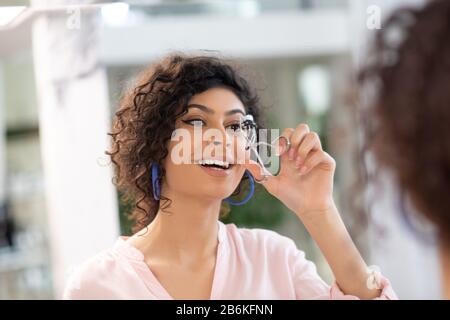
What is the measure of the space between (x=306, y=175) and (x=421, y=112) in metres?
0.45

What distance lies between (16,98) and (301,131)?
1.80 metres

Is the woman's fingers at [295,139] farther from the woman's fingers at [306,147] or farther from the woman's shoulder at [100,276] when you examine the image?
the woman's shoulder at [100,276]

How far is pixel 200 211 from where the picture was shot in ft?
4.20

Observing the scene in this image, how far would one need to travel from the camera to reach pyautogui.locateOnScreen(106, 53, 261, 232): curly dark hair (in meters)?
1.26

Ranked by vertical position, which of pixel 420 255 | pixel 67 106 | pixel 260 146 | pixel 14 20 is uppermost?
pixel 14 20

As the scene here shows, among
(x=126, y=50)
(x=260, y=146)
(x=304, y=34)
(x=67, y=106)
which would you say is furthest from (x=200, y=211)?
(x=304, y=34)

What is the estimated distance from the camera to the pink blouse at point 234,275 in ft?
4.07

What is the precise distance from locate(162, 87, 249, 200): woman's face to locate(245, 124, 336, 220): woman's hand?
0.29 feet

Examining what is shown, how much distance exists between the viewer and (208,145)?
1.27 m

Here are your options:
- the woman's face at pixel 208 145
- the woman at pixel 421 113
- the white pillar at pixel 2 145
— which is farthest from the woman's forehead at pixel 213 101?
the white pillar at pixel 2 145

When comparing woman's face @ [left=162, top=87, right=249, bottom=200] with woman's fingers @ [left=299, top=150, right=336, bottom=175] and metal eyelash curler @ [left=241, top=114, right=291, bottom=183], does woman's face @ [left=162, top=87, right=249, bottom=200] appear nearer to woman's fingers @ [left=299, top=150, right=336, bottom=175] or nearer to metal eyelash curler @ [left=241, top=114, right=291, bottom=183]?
metal eyelash curler @ [left=241, top=114, right=291, bottom=183]

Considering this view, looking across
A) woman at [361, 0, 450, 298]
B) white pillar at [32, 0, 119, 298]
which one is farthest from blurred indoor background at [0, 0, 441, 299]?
woman at [361, 0, 450, 298]

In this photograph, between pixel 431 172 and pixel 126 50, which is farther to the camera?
pixel 126 50

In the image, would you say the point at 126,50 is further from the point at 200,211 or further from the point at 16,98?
the point at 16,98
